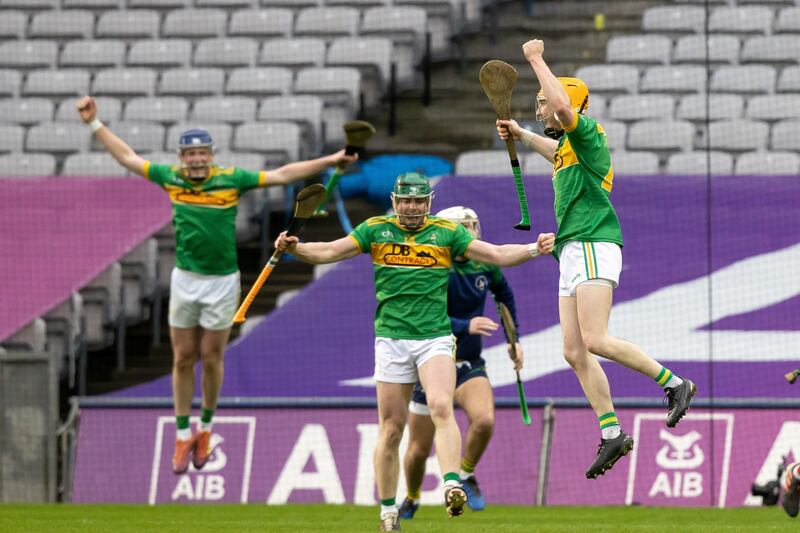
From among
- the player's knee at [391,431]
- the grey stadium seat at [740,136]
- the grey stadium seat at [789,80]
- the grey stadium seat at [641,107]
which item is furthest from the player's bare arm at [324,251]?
the grey stadium seat at [789,80]

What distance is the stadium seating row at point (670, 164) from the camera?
17.4 meters

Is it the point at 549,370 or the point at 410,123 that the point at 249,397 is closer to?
the point at 549,370

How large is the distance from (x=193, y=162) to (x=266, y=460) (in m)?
3.42

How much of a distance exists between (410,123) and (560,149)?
33.1 ft

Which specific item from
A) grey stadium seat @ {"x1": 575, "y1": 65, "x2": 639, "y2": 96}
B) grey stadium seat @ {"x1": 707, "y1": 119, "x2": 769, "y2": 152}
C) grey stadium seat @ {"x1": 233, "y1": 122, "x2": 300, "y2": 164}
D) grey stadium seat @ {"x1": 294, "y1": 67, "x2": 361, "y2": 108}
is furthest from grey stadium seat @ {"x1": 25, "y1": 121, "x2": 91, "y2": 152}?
grey stadium seat @ {"x1": 707, "y1": 119, "x2": 769, "y2": 152}

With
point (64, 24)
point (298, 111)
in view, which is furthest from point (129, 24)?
point (298, 111)

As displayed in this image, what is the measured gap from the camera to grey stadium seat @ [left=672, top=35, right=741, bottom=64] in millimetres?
19938

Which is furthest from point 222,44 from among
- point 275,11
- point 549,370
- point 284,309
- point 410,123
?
point 549,370

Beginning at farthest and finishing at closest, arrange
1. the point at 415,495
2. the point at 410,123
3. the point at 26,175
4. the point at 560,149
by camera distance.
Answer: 1. the point at 410,123
2. the point at 26,175
3. the point at 415,495
4. the point at 560,149

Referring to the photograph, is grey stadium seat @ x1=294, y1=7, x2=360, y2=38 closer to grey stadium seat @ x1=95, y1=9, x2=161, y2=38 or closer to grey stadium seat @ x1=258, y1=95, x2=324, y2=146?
grey stadium seat @ x1=258, y1=95, x2=324, y2=146

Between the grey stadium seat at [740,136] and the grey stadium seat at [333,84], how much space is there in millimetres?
4239

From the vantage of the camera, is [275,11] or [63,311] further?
[275,11]

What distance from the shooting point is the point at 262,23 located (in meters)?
21.9

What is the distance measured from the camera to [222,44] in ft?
70.5
